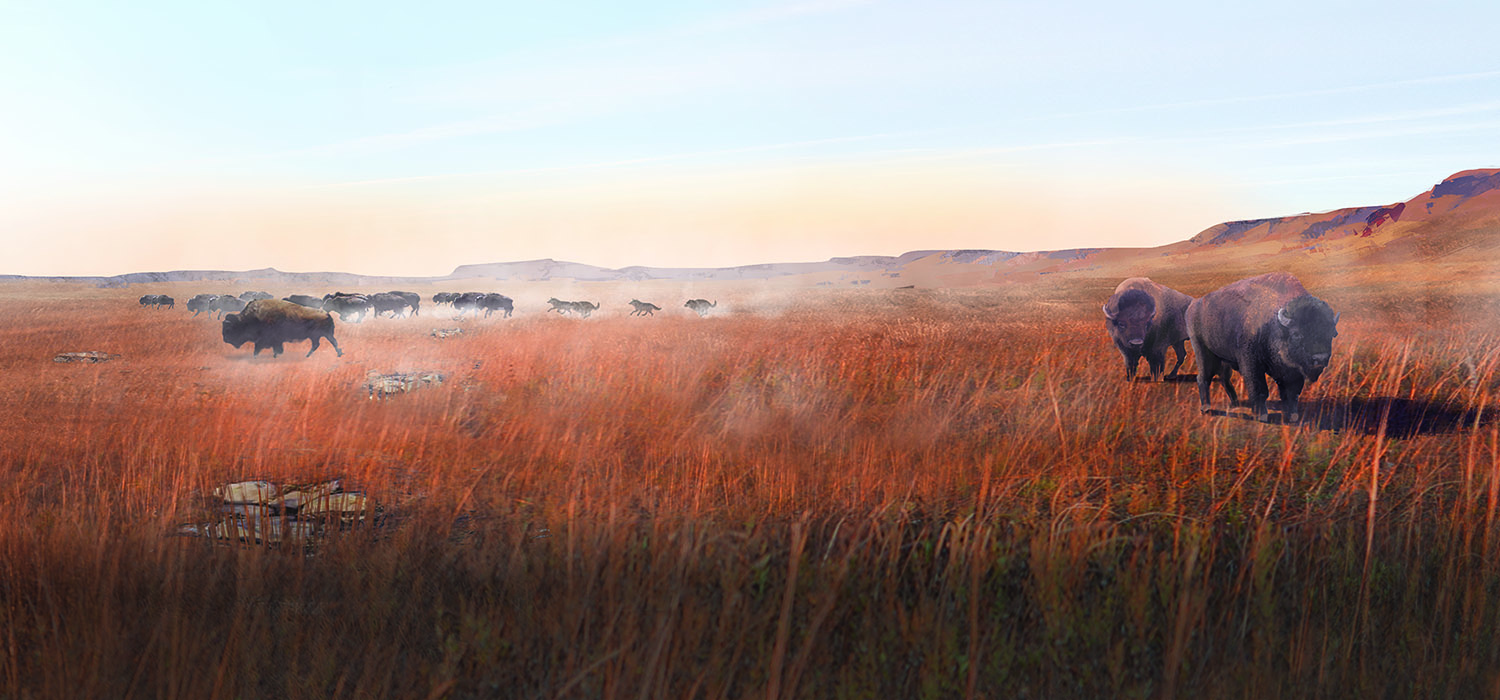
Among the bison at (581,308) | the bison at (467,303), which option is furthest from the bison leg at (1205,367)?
the bison at (467,303)

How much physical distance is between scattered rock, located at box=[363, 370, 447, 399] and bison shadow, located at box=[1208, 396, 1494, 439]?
10.5m

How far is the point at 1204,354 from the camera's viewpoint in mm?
8539

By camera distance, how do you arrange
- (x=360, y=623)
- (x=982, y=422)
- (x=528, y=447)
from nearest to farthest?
1. (x=360, y=623)
2. (x=528, y=447)
3. (x=982, y=422)

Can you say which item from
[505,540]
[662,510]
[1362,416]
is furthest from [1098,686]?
[1362,416]

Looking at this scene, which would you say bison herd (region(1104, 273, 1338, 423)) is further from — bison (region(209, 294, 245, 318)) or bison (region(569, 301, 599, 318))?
bison (region(209, 294, 245, 318))

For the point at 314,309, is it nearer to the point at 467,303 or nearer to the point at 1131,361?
the point at 1131,361

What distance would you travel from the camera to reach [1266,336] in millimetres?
7152

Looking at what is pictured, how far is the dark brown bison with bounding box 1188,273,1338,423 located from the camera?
6719 millimetres

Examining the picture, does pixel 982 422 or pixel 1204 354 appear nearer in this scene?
pixel 982 422

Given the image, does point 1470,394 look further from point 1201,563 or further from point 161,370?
point 161,370

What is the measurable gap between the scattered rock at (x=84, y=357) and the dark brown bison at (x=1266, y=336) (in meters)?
20.5

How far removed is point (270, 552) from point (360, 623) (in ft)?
3.75

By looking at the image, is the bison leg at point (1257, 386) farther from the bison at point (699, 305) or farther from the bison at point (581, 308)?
the bison at point (699, 305)

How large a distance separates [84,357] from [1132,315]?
21232mm
